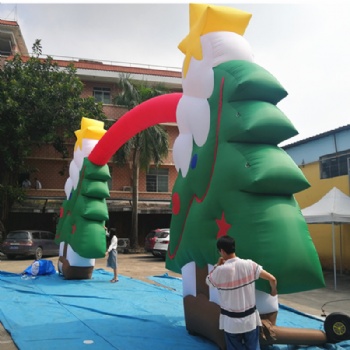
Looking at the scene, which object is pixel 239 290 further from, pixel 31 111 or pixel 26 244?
pixel 31 111

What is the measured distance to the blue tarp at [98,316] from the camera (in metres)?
5.50

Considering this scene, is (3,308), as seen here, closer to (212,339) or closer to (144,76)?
(212,339)

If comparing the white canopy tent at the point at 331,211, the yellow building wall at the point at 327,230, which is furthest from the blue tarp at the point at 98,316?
the yellow building wall at the point at 327,230

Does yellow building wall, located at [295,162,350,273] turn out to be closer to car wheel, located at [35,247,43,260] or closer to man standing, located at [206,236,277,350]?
man standing, located at [206,236,277,350]

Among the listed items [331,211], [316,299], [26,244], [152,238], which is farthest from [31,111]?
[316,299]

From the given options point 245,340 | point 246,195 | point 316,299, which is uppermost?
point 246,195

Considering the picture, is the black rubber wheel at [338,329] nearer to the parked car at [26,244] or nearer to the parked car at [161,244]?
the parked car at [161,244]

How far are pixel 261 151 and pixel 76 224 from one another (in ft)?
23.8

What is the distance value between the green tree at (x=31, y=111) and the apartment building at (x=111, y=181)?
2074mm

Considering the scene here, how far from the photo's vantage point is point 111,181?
26.5m

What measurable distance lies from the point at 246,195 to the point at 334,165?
1110 centimetres

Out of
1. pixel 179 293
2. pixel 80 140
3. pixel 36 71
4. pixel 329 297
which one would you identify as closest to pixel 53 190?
pixel 36 71

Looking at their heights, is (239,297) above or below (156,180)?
below

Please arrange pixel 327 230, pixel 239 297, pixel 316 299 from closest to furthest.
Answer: pixel 239 297 < pixel 316 299 < pixel 327 230
